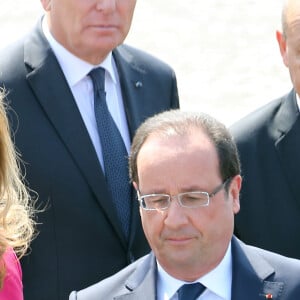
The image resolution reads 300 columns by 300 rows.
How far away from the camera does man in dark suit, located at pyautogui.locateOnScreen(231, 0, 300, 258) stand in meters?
4.68

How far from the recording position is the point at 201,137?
366 cm

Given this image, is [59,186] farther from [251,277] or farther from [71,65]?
[251,277]

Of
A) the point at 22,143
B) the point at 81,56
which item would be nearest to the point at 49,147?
the point at 22,143

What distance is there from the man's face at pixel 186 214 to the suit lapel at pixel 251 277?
0.08m

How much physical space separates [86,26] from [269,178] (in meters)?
0.95

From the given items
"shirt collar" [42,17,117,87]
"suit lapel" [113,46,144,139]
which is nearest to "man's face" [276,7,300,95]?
"suit lapel" [113,46,144,139]

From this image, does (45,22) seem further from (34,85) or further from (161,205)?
(161,205)

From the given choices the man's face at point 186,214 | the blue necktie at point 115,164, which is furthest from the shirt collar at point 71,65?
the man's face at point 186,214

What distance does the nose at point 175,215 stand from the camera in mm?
3555

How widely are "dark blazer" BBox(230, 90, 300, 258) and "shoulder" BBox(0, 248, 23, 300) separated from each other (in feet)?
3.67

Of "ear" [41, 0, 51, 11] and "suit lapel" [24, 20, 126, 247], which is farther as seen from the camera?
"ear" [41, 0, 51, 11]

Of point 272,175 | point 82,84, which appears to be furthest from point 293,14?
point 82,84

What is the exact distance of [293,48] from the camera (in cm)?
457

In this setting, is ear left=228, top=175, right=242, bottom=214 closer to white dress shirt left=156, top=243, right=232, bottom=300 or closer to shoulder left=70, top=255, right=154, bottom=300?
white dress shirt left=156, top=243, right=232, bottom=300
